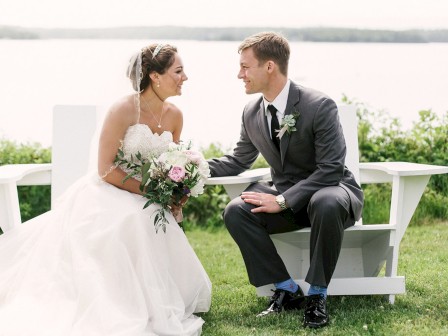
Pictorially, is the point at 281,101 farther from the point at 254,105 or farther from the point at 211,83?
the point at 211,83

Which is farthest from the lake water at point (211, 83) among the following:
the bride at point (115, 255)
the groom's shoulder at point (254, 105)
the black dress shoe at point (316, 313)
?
the black dress shoe at point (316, 313)

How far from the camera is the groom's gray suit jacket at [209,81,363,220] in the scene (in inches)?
150

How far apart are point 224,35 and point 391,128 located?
1504cm

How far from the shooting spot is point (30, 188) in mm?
5812

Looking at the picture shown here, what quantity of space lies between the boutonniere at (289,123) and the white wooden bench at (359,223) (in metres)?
0.36

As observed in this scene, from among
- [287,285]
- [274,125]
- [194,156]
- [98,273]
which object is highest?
[274,125]

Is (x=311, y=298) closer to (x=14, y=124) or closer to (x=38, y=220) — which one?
(x=38, y=220)

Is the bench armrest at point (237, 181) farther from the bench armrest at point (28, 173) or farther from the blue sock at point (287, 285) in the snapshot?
the bench armrest at point (28, 173)

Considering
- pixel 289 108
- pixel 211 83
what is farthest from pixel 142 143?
pixel 211 83

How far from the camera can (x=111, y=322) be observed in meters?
3.29

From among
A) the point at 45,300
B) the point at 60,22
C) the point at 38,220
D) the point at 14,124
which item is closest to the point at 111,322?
the point at 45,300

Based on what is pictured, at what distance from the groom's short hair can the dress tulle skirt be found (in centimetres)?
97

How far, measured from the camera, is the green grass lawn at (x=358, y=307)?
11.9 ft

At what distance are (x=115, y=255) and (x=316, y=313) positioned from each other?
1003mm
